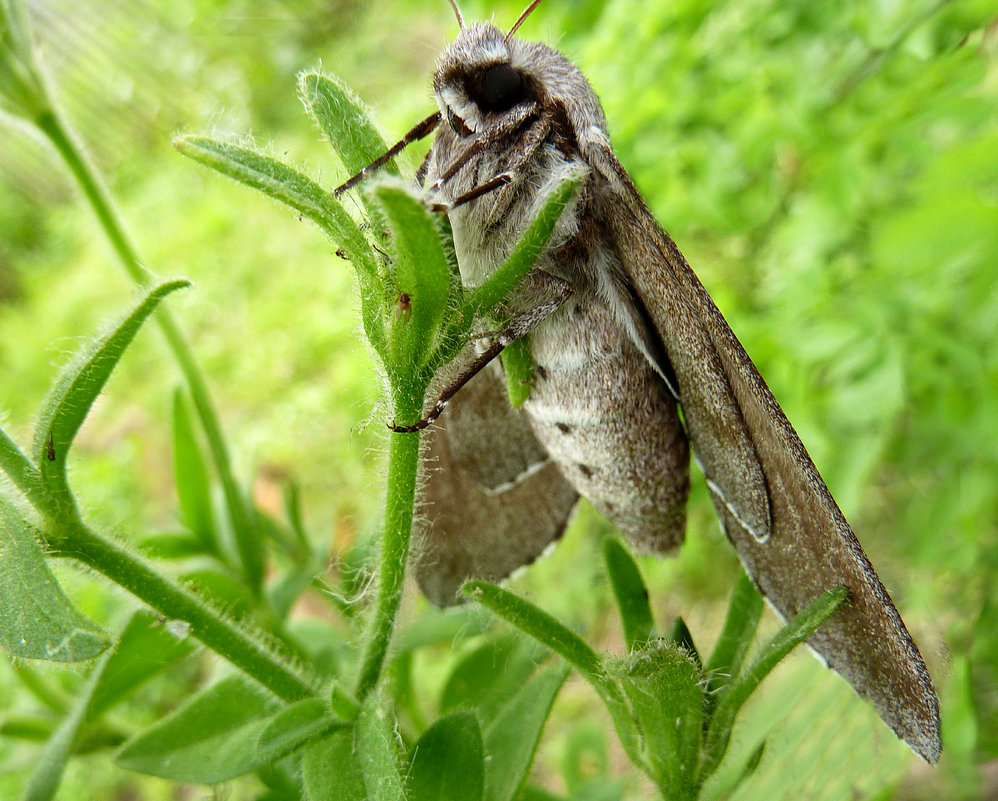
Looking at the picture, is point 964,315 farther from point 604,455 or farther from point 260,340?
point 260,340

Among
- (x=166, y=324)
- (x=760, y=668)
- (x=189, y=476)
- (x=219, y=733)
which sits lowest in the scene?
(x=760, y=668)

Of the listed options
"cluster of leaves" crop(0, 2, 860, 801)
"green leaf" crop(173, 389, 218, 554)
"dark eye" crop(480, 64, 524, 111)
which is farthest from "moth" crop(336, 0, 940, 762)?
"green leaf" crop(173, 389, 218, 554)

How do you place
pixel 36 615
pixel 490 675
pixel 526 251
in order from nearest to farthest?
pixel 36 615 < pixel 526 251 < pixel 490 675

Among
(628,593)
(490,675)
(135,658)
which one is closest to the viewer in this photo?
(628,593)

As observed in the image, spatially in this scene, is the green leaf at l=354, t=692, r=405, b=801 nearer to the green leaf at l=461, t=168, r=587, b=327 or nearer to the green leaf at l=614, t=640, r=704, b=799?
the green leaf at l=614, t=640, r=704, b=799

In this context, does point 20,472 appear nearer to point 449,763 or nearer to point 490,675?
point 449,763

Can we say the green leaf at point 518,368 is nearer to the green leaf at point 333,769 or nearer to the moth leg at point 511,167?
the moth leg at point 511,167

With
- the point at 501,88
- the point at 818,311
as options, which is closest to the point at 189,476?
the point at 501,88
